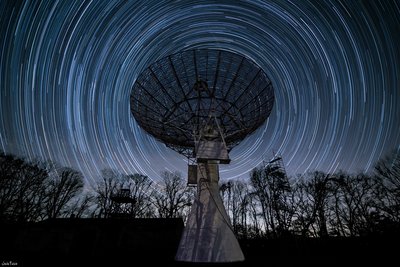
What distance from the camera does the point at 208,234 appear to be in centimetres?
788

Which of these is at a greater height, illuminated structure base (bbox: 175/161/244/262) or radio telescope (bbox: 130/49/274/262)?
radio telescope (bbox: 130/49/274/262)

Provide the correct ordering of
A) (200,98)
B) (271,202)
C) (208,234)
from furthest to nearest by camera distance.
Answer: (271,202)
(200,98)
(208,234)

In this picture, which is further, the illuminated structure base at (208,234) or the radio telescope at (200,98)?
the radio telescope at (200,98)

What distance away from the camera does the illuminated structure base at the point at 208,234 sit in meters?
7.57

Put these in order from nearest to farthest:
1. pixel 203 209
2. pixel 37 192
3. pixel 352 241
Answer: pixel 203 209 → pixel 352 241 → pixel 37 192

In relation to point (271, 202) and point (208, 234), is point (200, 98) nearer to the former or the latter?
point (208, 234)

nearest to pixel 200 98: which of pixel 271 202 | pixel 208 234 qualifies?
pixel 208 234

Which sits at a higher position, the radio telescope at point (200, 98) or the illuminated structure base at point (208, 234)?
the radio telescope at point (200, 98)

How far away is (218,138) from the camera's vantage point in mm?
10453

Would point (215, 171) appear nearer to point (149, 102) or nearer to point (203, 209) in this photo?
point (203, 209)

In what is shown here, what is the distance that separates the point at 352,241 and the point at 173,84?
800 inches

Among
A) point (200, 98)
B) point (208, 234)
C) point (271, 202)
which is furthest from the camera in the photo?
point (271, 202)


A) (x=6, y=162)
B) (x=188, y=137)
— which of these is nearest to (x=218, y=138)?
(x=188, y=137)

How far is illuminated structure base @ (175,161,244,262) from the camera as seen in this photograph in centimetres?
757
